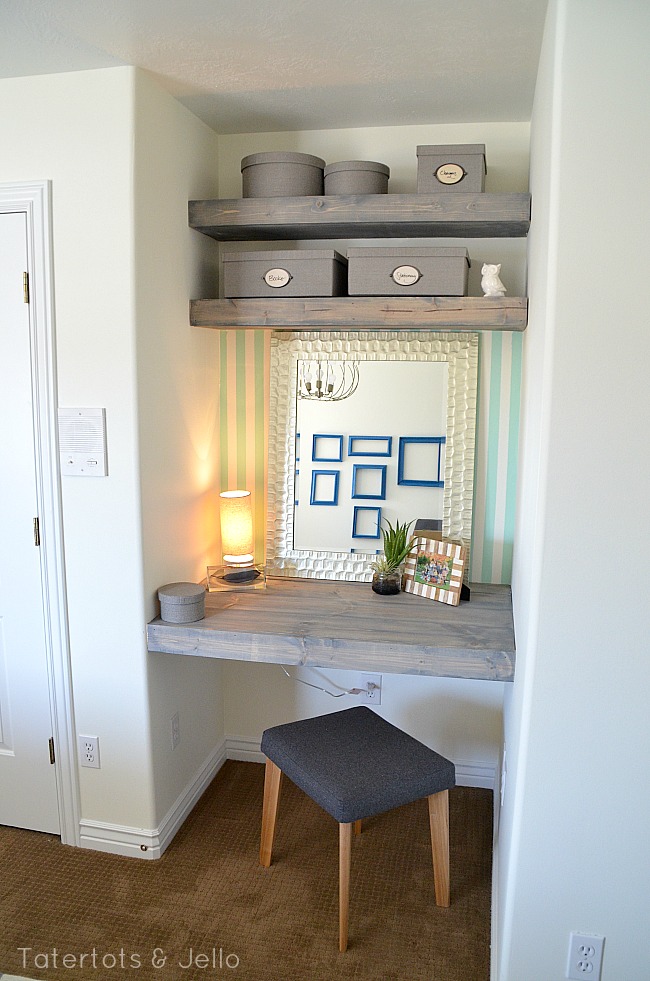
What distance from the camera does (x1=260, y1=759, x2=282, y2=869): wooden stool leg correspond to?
2389 millimetres

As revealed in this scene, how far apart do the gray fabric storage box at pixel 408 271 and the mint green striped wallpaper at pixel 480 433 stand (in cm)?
36

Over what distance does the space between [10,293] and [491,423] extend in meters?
1.64

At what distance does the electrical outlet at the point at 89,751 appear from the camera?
2.47 meters

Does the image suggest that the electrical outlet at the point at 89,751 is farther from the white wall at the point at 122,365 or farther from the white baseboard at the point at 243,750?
the white baseboard at the point at 243,750

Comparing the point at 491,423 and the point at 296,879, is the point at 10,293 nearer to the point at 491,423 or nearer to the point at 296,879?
the point at 491,423

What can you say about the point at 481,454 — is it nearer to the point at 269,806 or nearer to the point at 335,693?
the point at 335,693

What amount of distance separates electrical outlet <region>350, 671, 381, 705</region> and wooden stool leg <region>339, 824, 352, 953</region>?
33.5 inches

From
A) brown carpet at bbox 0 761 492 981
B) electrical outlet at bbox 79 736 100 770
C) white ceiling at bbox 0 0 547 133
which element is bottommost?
brown carpet at bbox 0 761 492 981

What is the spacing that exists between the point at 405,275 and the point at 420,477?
2.38ft

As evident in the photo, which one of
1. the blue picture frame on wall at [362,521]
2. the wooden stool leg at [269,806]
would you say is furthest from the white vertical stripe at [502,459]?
the wooden stool leg at [269,806]

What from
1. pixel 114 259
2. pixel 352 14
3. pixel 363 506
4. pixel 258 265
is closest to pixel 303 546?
pixel 363 506

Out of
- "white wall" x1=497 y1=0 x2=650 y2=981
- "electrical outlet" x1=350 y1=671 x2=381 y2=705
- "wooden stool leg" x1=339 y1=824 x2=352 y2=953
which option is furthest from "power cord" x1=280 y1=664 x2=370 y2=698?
"white wall" x1=497 y1=0 x2=650 y2=981

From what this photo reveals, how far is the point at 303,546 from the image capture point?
2863mm

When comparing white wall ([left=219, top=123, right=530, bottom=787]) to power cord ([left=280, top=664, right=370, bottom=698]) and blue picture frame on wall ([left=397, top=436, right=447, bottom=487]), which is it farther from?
blue picture frame on wall ([left=397, top=436, right=447, bottom=487])
